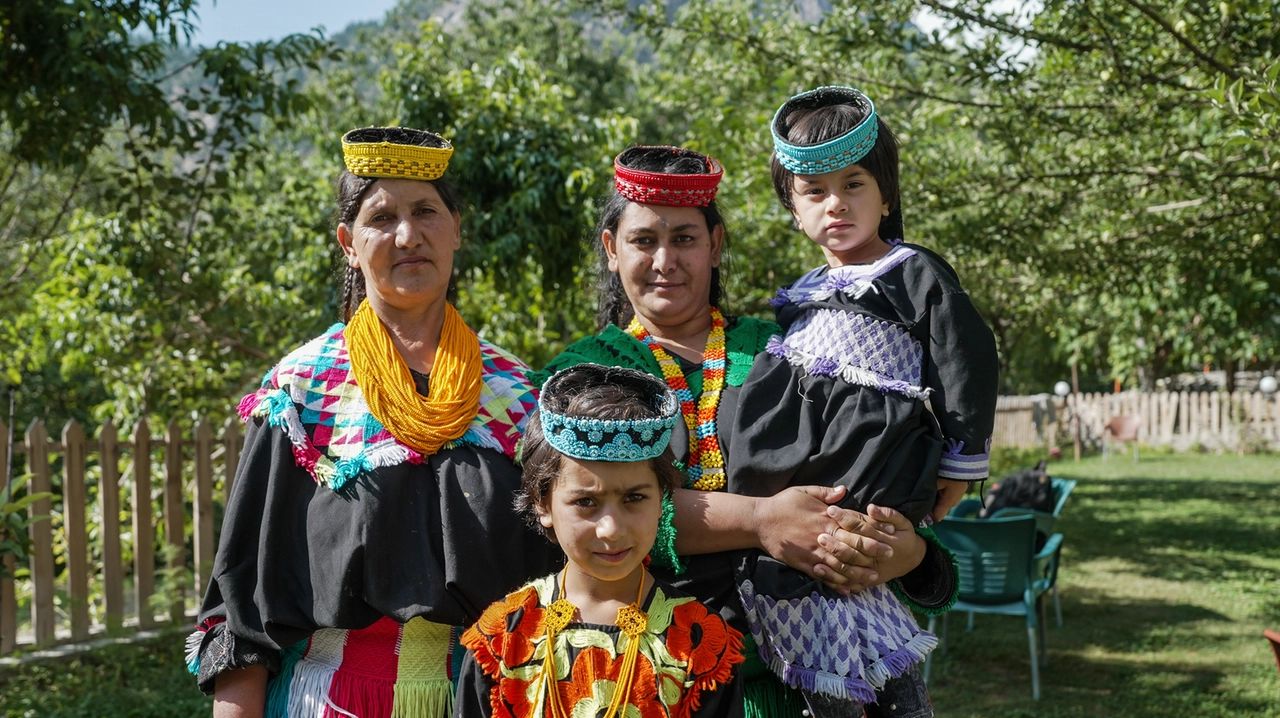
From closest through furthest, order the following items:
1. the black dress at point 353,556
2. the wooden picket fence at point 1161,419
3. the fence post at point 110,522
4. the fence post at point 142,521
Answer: the black dress at point 353,556
the fence post at point 110,522
the fence post at point 142,521
the wooden picket fence at point 1161,419

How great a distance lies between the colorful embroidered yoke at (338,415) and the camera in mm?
2219

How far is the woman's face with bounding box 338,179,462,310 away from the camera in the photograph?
2297mm

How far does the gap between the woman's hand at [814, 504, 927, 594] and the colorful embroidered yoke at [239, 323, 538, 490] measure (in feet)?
2.37

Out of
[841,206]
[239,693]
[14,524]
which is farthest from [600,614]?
[14,524]

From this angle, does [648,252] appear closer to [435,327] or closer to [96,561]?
[435,327]

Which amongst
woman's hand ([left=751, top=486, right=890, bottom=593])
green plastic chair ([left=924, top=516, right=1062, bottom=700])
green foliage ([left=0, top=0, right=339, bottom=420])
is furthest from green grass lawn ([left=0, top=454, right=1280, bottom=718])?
woman's hand ([left=751, top=486, right=890, bottom=593])

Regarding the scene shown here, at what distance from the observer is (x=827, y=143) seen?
2342mm

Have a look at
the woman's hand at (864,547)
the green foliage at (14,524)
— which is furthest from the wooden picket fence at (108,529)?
the woman's hand at (864,547)

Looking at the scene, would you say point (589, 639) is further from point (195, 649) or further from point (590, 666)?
point (195, 649)

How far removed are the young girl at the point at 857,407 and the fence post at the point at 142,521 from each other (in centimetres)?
545

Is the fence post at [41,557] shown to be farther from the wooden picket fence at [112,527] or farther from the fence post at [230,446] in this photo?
the fence post at [230,446]

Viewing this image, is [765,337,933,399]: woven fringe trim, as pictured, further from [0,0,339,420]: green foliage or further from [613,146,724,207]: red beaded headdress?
[0,0,339,420]: green foliage

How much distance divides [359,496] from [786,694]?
1073 mm

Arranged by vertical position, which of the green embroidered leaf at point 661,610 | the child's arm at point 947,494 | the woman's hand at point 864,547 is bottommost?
the green embroidered leaf at point 661,610
